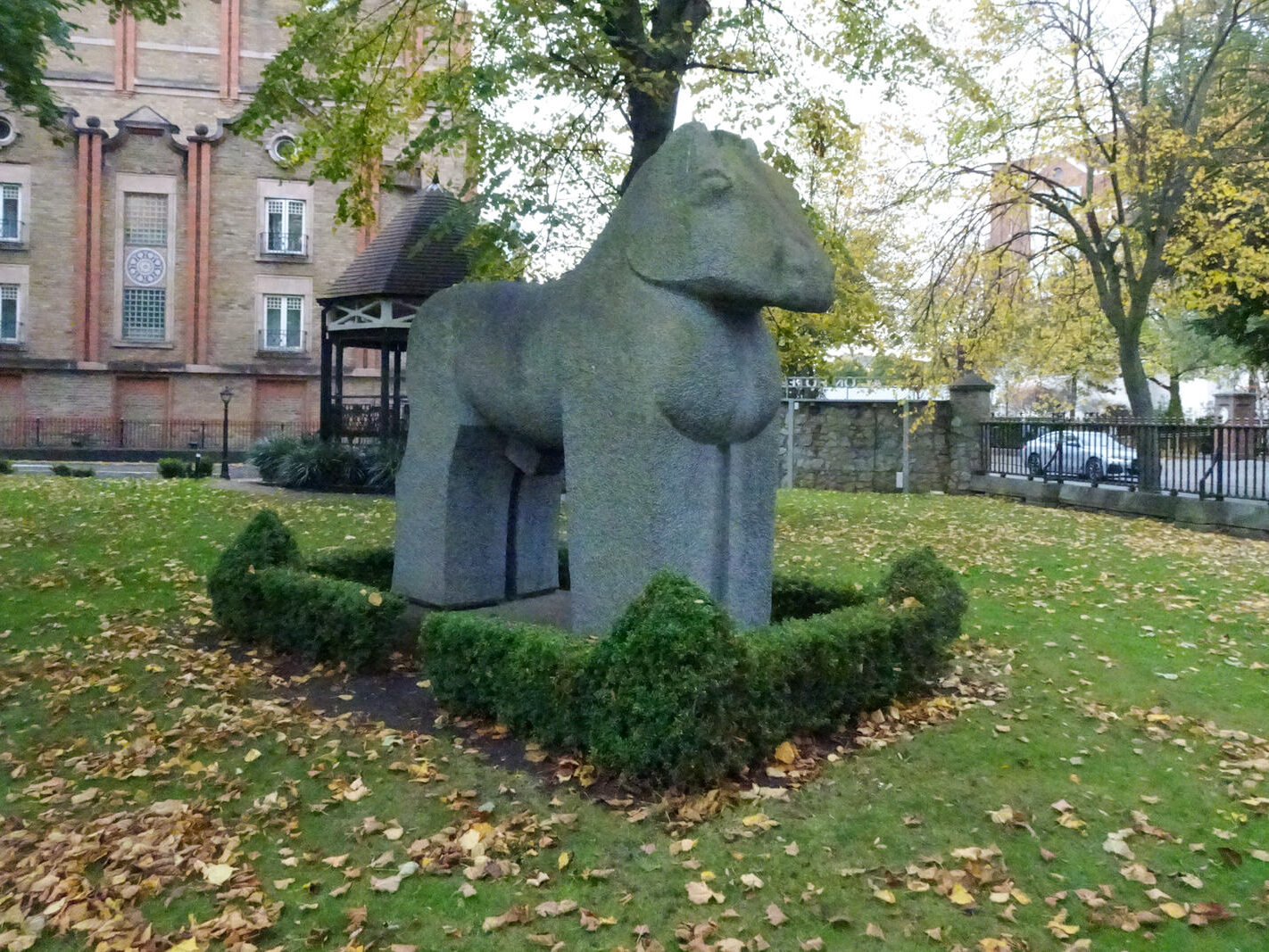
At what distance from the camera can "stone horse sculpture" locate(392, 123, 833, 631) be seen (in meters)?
5.64

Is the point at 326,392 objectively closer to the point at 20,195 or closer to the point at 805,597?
the point at 805,597

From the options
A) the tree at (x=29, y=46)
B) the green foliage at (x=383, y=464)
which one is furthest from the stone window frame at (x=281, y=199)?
the tree at (x=29, y=46)

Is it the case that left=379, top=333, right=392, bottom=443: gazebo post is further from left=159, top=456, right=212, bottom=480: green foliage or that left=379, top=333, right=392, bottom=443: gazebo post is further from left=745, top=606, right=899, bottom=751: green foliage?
left=745, top=606, right=899, bottom=751: green foliage

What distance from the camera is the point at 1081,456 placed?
20.0 meters

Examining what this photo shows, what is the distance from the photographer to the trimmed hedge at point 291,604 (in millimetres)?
6715

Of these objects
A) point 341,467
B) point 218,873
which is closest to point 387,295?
point 341,467

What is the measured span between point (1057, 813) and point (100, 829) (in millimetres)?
4645

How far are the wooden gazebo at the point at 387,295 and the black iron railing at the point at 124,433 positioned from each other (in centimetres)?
1447

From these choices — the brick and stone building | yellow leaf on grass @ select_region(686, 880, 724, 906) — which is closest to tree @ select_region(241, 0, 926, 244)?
yellow leaf on grass @ select_region(686, 880, 724, 906)

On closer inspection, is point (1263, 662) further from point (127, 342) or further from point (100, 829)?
point (127, 342)

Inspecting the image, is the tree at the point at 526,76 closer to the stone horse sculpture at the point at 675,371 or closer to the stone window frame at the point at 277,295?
the stone horse sculpture at the point at 675,371

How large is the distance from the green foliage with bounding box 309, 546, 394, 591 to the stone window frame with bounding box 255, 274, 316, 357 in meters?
27.9

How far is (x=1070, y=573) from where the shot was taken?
11102 mm

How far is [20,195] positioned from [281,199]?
867 centimetres
